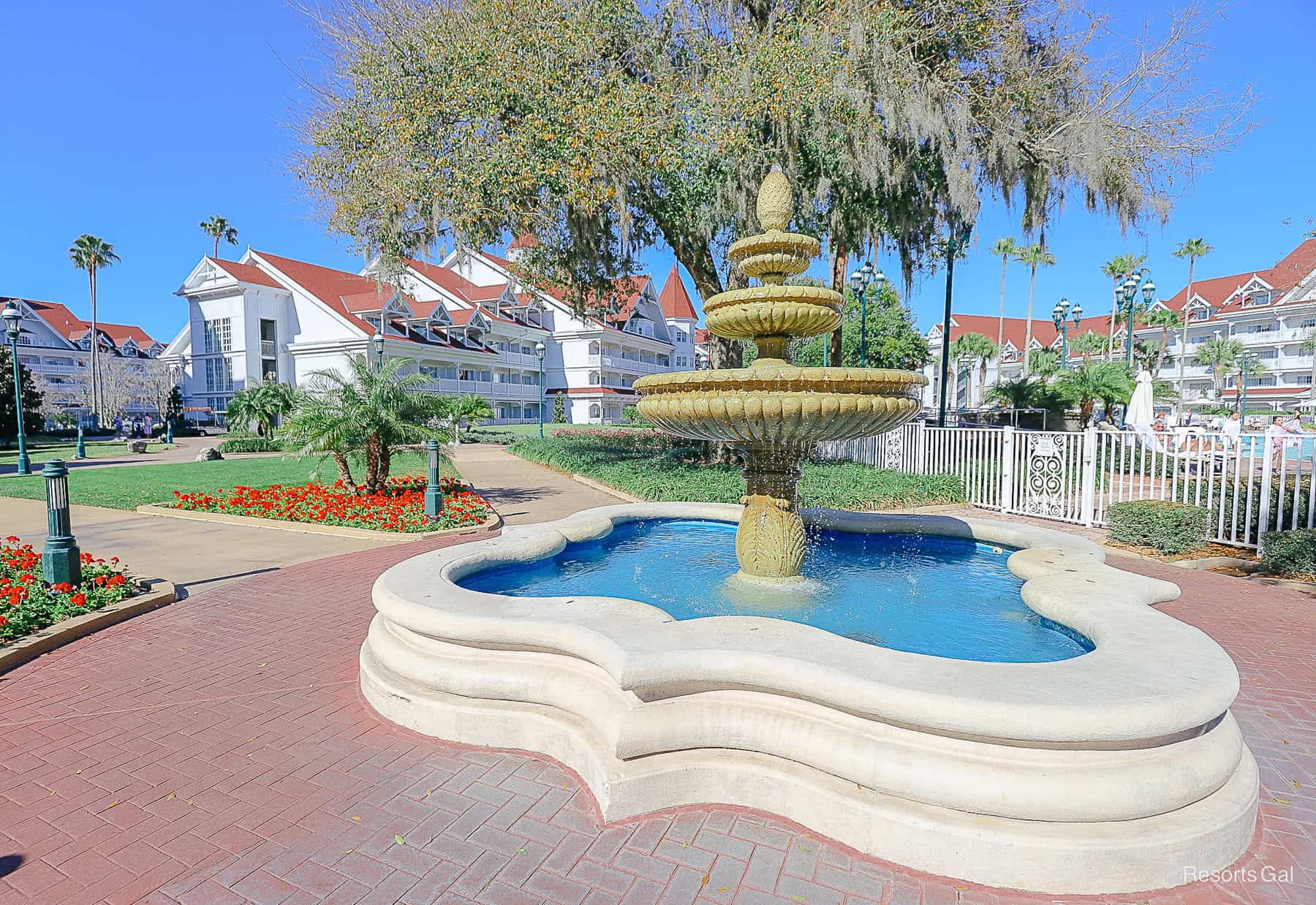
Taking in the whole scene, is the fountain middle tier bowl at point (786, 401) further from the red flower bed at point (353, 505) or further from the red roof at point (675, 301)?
the red roof at point (675, 301)

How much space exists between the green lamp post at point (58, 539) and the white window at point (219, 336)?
4270 centimetres

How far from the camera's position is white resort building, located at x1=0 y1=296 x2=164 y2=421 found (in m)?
51.9

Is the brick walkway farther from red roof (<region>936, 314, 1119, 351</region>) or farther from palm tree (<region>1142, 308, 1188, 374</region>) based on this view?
red roof (<region>936, 314, 1119, 351</region>)

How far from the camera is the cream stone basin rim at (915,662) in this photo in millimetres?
2623

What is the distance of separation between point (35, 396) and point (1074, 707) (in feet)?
174

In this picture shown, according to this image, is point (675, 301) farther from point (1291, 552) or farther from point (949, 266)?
point (1291, 552)

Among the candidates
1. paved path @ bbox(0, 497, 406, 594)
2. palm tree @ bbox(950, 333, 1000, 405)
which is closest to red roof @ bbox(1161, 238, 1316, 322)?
palm tree @ bbox(950, 333, 1000, 405)

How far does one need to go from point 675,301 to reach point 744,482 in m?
61.8

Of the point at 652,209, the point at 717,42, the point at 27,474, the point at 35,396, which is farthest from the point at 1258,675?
the point at 35,396

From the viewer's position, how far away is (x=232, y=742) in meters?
3.71

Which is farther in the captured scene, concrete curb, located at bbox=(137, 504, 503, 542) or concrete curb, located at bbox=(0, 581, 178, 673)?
concrete curb, located at bbox=(137, 504, 503, 542)

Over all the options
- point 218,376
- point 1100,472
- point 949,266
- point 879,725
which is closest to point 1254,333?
point 949,266

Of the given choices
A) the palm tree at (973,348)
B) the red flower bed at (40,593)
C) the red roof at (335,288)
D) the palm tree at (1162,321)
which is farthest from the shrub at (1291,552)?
the palm tree at (1162,321)

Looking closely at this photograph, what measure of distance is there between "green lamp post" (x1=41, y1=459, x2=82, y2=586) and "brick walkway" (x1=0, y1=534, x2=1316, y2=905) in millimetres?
1791
